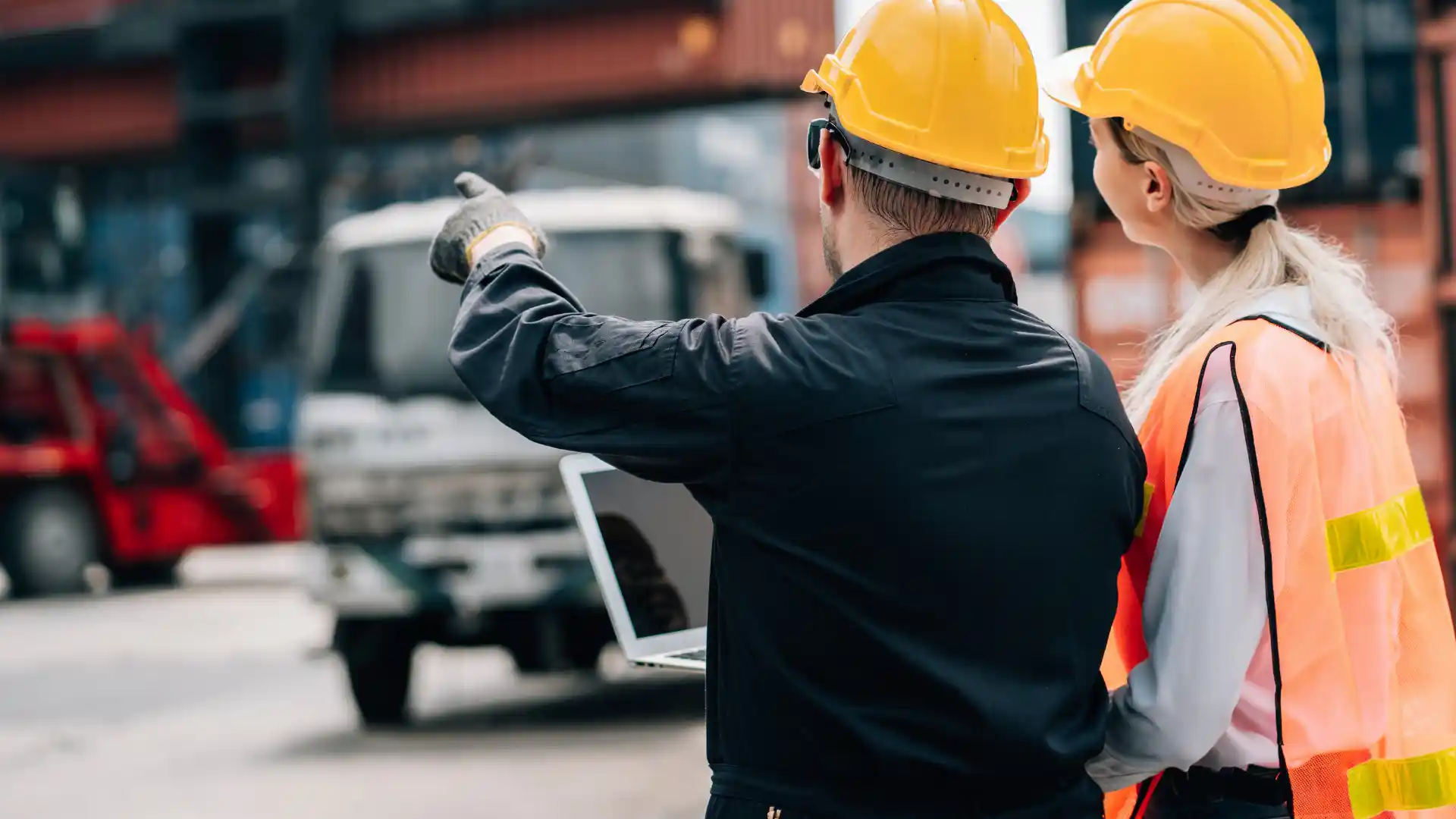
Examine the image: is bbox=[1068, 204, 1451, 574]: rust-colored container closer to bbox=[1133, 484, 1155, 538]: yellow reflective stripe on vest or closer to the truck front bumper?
the truck front bumper

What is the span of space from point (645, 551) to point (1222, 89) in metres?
0.96

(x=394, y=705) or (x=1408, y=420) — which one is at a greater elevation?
(x=1408, y=420)

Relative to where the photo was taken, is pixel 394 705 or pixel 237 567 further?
pixel 237 567

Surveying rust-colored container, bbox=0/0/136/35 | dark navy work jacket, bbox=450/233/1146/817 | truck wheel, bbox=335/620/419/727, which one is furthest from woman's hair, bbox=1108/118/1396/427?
rust-colored container, bbox=0/0/136/35

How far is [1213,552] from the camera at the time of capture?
1.99 meters

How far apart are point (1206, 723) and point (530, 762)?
576 cm

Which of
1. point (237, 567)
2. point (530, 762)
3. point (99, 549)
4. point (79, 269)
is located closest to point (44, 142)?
point (79, 269)

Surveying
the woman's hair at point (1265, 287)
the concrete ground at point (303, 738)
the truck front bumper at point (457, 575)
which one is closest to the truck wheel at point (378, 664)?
the concrete ground at point (303, 738)

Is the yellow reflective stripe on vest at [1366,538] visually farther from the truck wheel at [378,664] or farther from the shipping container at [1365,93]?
the truck wheel at [378,664]

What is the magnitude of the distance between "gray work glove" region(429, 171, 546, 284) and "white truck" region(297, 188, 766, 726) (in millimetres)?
5565

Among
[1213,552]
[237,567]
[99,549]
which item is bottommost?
[237,567]

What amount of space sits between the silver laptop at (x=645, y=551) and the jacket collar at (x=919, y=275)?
0.38 m

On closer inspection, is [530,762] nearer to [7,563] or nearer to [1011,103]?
[1011,103]

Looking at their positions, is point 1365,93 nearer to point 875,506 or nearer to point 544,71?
point 875,506
